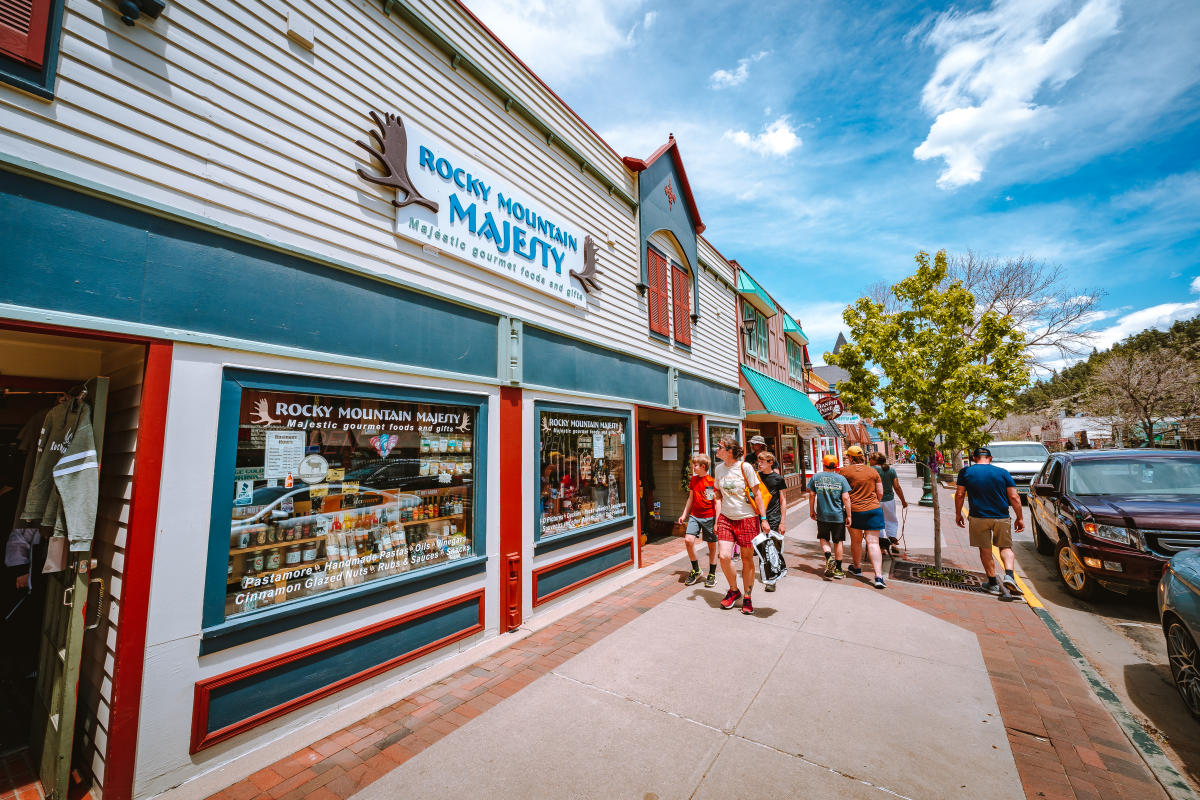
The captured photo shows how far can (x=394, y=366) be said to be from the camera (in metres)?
4.02

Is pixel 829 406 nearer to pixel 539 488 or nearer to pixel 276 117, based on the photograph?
pixel 539 488

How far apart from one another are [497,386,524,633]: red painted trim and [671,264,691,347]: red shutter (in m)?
4.86

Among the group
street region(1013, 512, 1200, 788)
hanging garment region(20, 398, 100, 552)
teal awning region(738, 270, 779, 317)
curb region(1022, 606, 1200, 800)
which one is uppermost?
teal awning region(738, 270, 779, 317)

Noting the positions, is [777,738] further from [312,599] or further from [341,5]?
[341,5]

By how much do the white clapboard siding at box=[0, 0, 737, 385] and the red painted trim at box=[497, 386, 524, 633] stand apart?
44.0 inches

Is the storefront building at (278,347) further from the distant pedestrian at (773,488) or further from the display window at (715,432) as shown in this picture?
the display window at (715,432)

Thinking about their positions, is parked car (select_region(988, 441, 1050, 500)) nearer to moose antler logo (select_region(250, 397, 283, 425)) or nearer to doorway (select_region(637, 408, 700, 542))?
doorway (select_region(637, 408, 700, 542))

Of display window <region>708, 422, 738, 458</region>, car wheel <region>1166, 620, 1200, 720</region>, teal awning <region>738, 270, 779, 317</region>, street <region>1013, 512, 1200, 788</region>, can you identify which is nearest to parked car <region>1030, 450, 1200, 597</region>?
street <region>1013, 512, 1200, 788</region>

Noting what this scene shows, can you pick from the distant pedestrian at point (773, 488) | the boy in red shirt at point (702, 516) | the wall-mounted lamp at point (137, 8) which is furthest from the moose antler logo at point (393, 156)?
the distant pedestrian at point (773, 488)

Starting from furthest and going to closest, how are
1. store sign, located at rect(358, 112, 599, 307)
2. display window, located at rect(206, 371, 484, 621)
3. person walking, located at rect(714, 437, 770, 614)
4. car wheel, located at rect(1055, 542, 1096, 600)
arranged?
car wheel, located at rect(1055, 542, 1096, 600)
person walking, located at rect(714, 437, 770, 614)
store sign, located at rect(358, 112, 599, 307)
display window, located at rect(206, 371, 484, 621)

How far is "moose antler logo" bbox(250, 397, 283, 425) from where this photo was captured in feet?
10.8

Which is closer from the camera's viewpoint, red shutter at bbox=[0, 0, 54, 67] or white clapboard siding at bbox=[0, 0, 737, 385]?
red shutter at bbox=[0, 0, 54, 67]

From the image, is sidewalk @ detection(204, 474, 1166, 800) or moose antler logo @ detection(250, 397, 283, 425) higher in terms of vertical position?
moose antler logo @ detection(250, 397, 283, 425)

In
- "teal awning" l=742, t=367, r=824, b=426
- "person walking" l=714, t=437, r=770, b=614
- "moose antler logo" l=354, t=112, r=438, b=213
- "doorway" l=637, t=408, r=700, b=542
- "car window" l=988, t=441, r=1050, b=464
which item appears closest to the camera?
"moose antler logo" l=354, t=112, r=438, b=213
